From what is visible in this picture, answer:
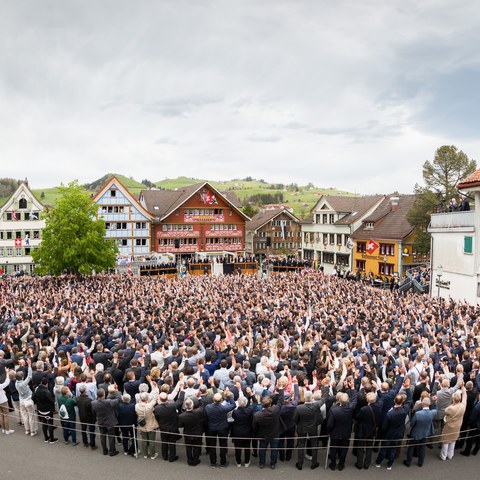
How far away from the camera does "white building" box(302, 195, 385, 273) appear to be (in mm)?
51875

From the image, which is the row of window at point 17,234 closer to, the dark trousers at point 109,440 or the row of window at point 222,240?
the row of window at point 222,240

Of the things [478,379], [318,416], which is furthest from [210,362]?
[478,379]

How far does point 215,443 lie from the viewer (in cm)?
931

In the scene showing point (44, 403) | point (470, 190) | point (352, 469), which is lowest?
point (352, 469)

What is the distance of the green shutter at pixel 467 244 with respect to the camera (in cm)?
2656

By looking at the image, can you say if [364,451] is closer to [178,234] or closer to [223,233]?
[178,234]

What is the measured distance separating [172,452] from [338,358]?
5027 millimetres

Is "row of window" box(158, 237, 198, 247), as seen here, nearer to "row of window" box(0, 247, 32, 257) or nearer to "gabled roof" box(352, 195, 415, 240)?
"row of window" box(0, 247, 32, 257)

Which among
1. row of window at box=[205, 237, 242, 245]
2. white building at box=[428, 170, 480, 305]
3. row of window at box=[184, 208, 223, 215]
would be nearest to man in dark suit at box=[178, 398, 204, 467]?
white building at box=[428, 170, 480, 305]

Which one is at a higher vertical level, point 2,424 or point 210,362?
point 210,362

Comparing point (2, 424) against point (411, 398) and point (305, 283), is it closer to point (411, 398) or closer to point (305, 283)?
point (411, 398)

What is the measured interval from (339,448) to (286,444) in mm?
1165

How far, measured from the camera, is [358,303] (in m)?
22.7

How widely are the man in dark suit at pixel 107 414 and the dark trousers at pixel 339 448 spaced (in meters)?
4.73
